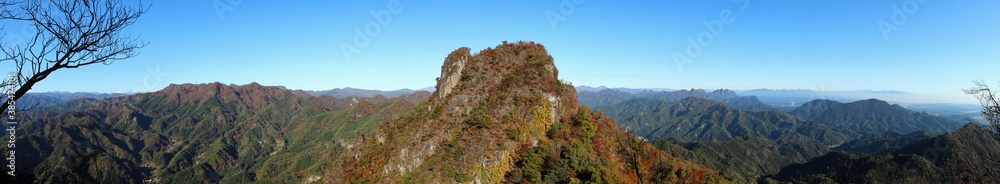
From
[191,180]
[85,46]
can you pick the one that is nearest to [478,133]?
[85,46]

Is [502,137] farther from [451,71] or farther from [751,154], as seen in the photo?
[751,154]

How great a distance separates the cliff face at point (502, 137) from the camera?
29234mm

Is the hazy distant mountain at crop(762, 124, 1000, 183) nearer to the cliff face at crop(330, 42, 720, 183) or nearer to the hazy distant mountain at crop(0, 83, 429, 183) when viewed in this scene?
the cliff face at crop(330, 42, 720, 183)

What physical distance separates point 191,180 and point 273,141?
68683 millimetres

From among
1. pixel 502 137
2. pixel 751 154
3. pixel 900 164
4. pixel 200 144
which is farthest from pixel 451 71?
pixel 200 144

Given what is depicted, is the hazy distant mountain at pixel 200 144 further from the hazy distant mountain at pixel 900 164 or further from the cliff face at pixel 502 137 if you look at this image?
the hazy distant mountain at pixel 900 164

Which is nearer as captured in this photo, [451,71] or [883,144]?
[451,71]

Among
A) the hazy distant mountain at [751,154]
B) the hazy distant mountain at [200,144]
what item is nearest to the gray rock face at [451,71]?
the hazy distant mountain at [200,144]

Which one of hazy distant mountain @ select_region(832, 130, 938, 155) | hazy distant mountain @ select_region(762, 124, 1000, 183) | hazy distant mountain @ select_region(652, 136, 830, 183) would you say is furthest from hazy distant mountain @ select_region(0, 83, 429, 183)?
hazy distant mountain @ select_region(832, 130, 938, 155)

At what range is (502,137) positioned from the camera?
3172 cm

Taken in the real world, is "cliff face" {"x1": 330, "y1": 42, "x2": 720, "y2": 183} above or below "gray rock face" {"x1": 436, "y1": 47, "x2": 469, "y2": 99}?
below

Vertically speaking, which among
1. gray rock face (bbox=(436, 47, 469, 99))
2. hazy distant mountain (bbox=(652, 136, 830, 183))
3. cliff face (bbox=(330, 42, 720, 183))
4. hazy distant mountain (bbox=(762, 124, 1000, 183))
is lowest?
hazy distant mountain (bbox=(652, 136, 830, 183))

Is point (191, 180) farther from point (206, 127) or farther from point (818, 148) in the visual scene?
point (818, 148)

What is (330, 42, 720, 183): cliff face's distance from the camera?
29.2 meters
